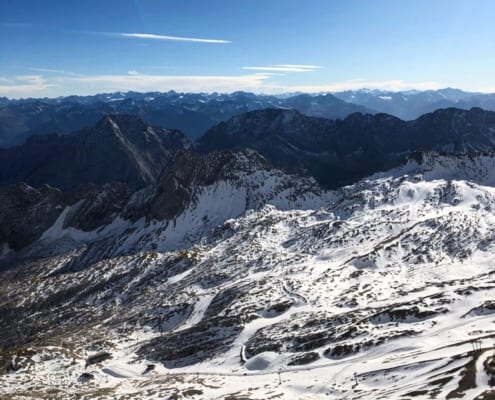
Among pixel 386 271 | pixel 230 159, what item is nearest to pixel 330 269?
pixel 386 271

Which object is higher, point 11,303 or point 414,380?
point 414,380

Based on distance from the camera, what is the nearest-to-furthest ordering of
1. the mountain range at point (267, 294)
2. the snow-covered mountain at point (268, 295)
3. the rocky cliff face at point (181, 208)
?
the mountain range at point (267, 294), the snow-covered mountain at point (268, 295), the rocky cliff face at point (181, 208)

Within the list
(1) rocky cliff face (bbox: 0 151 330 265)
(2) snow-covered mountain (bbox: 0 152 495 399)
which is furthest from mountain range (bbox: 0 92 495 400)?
(1) rocky cliff face (bbox: 0 151 330 265)

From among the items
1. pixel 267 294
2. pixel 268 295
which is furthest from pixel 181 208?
pixel 268 295

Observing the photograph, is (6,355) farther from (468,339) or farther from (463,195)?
(463,195)

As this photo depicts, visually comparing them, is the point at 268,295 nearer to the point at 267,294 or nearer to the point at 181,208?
the point at 267,294

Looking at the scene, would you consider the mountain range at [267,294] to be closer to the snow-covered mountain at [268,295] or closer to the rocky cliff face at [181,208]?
the snow-covered mountain at [268,295]

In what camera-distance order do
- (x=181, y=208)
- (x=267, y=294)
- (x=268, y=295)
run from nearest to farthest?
(x=268, y=295), (x=267, y=294), (x=181, y=208)

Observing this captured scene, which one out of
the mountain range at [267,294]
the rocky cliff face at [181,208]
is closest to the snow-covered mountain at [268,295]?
the mountain range at [267,294]
